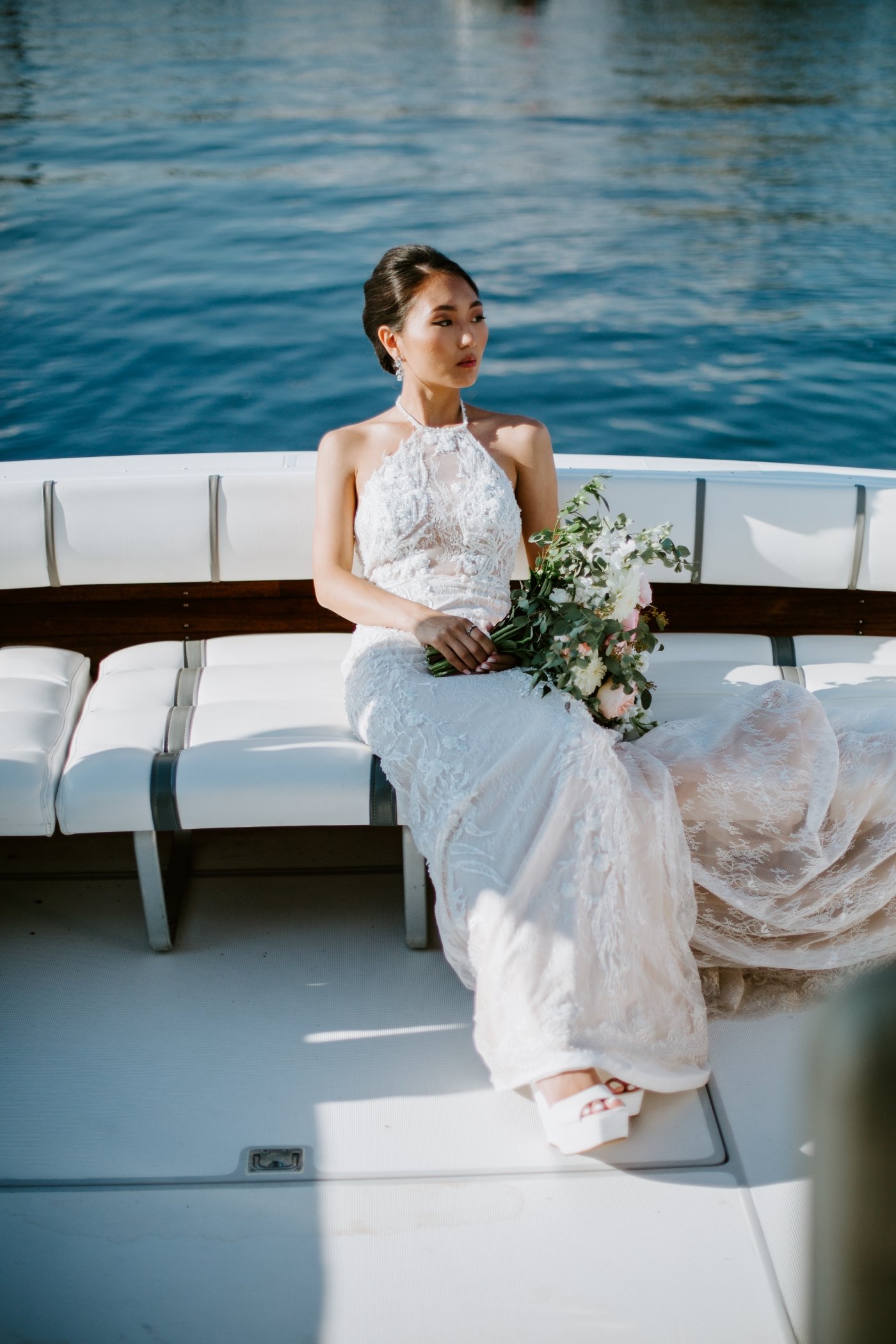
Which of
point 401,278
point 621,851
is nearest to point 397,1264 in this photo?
point 621,851

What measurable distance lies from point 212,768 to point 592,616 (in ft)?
2.52

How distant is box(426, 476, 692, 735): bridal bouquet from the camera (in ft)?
7.43

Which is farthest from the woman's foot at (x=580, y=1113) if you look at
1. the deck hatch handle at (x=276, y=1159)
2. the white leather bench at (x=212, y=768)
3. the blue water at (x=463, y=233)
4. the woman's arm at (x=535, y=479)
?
the blue water at (x=463, y=233)

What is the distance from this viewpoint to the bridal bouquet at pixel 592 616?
227 cm

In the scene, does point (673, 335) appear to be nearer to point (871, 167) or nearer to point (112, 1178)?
point (871, 167)

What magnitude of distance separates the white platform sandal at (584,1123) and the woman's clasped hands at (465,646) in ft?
2.77

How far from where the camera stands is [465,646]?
2.46 meters

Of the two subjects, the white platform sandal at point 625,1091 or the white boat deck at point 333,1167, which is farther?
the white platform sandal at point 625,1091

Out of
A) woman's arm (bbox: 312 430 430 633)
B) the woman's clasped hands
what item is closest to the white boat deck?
the woman's clasped hands

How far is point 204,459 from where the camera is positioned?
Answer: 3121 millimetres

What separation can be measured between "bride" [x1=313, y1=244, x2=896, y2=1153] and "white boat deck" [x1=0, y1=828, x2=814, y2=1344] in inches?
4.7

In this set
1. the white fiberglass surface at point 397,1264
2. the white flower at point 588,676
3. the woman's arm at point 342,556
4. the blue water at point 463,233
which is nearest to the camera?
the white fiberglass surface at point 397,1264

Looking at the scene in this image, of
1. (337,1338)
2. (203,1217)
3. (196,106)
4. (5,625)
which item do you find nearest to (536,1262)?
(337,1338)

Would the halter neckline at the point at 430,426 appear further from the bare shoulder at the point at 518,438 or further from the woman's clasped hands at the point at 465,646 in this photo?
the woman's clasped hands at the point at 465,646
